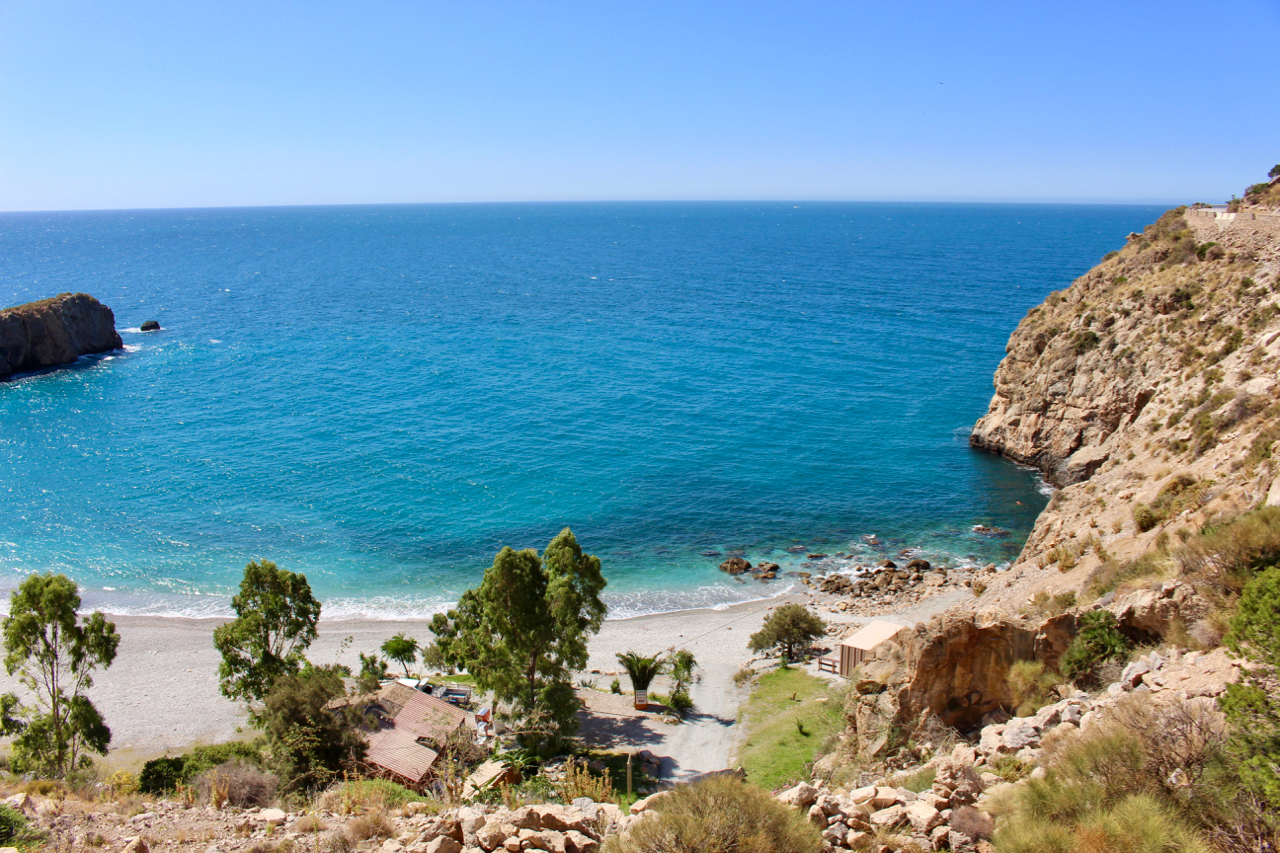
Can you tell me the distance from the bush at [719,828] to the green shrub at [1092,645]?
8162mm

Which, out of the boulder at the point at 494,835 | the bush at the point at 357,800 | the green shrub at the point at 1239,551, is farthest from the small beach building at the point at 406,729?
the green shrub at the point at 1239,551

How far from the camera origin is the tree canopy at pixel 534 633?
2248 centimetres

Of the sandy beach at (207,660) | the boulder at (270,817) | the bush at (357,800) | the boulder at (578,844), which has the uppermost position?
the boulder at (578,844)

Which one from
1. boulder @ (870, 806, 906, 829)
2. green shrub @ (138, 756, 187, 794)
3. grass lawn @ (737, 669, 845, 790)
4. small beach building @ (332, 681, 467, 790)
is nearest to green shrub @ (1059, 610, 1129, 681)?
grass lawn @ (737, 669, 845, 790)

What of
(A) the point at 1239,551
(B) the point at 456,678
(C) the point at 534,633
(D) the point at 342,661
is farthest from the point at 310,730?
(A) the point at 1239,551

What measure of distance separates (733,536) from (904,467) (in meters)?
16.1

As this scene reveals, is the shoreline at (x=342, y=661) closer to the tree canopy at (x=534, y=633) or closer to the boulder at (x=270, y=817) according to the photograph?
the tree canopy at (x=534, y=633)

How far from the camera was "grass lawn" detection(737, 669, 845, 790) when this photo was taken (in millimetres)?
20641

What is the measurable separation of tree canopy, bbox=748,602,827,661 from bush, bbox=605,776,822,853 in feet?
73.3

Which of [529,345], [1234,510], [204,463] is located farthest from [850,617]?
[529,345]

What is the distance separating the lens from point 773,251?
190125mm

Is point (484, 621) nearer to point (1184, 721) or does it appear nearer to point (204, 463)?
point (1184, 721)

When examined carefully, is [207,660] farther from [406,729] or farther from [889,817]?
[889,817]

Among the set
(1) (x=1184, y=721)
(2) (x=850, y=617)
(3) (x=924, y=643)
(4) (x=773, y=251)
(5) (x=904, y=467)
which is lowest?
(2) (x=850, y=617)
